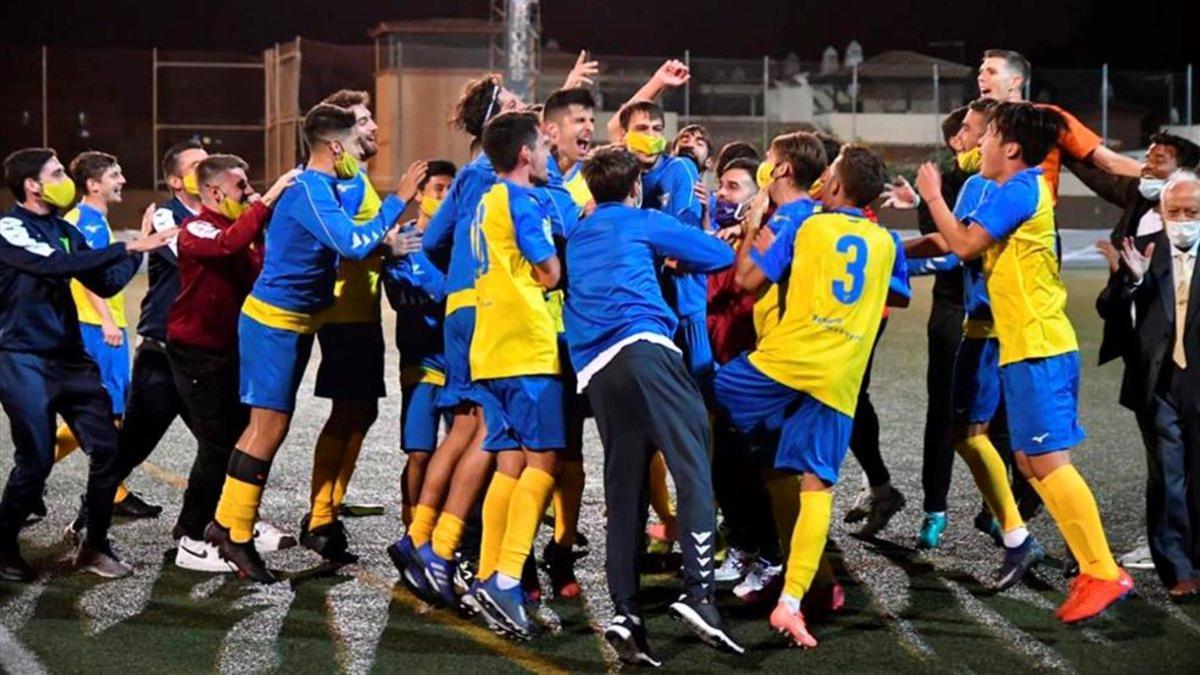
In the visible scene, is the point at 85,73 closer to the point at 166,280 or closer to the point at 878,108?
the point at 878,108

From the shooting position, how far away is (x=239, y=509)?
752 centimetres

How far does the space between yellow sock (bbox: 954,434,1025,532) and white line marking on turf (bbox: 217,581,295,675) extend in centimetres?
303

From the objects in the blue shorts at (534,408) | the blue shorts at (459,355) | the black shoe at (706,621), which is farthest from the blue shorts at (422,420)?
the black shoe at (706,621)

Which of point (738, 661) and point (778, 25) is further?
point (778, 25)

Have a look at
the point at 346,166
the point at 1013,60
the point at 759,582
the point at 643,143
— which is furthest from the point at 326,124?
the point at 1013,60

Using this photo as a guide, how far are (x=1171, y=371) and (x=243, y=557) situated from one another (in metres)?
4.08

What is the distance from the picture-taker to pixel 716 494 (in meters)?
7.67

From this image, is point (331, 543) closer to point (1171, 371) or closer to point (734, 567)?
point (734, 567)

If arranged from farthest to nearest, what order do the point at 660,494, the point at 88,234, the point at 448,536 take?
1. the point at 88,234
2. the point at 660,494
3. the point at 448,536

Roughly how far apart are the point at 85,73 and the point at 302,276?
33.4 m

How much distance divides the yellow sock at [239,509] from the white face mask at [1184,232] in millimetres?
4099

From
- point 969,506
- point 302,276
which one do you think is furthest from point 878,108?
point 302,276

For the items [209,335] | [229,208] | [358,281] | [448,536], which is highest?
[229,208]

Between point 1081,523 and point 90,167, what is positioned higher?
point 90,167
